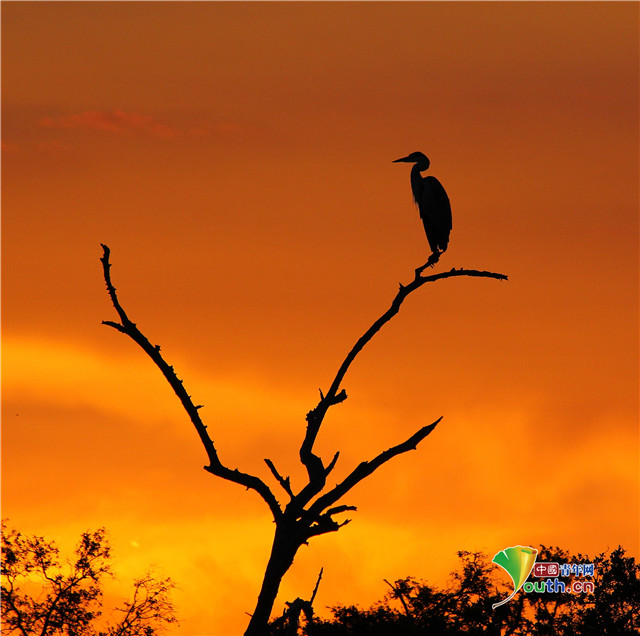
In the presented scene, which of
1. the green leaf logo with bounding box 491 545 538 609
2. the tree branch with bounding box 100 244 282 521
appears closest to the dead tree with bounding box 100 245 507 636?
the tree branch with bounding box 100 244 282 521

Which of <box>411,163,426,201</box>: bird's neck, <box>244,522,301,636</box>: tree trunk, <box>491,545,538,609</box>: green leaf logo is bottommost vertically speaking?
<box>244,522,301,636</box>: tree trunk

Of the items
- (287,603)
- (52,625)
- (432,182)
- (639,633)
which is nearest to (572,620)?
(639,633)

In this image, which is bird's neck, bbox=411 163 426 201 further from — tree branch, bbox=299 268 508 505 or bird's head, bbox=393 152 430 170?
tree branch, bbox=299 268 508 505

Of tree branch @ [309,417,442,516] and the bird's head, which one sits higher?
the bird's head

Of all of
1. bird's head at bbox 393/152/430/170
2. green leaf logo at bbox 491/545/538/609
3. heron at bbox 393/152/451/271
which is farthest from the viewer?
green leaf logo at bbox 491/545/538/609

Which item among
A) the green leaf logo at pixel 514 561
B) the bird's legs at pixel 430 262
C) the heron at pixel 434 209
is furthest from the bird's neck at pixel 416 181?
the green leaf logo at pixel 514 561

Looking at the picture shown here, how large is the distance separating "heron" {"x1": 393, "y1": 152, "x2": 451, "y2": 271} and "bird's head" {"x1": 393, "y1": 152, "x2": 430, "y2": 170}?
718 millimetres

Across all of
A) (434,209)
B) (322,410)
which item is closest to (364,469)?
(322,410)

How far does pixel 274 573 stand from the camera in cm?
1627

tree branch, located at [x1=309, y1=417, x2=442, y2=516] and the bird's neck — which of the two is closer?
tree branch, located at [x1=309, y1=417, x2=442, y2=516]

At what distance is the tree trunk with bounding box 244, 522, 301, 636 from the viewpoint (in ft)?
52.4

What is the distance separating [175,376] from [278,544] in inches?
130

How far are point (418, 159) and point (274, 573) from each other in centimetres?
1307

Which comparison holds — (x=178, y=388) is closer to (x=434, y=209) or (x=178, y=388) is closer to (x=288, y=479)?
(x=288, y=479)
